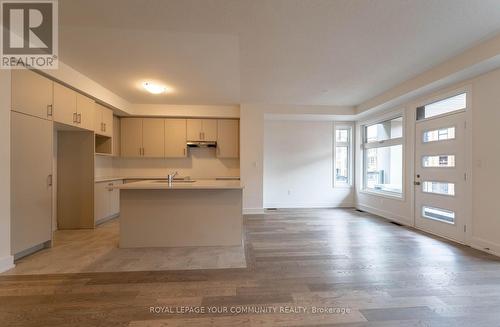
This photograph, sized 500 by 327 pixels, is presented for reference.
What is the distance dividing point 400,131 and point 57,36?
19.5ft

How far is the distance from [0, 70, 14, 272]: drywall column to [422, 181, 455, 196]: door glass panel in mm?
6101

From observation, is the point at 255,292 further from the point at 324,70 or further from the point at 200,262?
the point at 324,70

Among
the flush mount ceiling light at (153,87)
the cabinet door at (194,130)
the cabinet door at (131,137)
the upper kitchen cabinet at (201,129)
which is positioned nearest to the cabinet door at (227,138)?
the upper kitchen cabinet at (201,129)

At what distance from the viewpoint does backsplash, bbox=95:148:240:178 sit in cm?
595

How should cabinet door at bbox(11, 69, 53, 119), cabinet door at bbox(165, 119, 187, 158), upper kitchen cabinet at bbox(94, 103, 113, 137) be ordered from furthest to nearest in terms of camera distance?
cabinet door at bbox(165, 119, 187, 158), upper kitchen cabinet at bbox(94, 103, 113, 137), cabinet door at bbox(11, 69, 53, 119)

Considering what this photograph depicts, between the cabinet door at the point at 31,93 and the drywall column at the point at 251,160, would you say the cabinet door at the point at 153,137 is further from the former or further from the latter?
the cabinet door at the point at 31,93

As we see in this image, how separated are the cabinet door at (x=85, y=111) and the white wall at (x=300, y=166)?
3.96m

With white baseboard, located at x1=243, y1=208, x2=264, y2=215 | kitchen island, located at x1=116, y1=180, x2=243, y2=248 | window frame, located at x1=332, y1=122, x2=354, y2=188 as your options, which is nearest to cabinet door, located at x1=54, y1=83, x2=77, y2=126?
kitchen island, located at x1=116, y1=180, x2=243, y2=248

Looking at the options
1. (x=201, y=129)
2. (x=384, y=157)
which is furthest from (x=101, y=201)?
(x=384, y=157)

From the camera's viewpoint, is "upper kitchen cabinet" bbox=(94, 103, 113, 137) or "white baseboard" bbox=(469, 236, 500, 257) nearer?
"white baseboard" bbox=(469, 236, 500, 257)

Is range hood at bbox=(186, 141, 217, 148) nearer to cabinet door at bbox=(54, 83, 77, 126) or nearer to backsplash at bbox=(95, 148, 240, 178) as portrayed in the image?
backsplash at bbox=(95, 148, 240, 178)

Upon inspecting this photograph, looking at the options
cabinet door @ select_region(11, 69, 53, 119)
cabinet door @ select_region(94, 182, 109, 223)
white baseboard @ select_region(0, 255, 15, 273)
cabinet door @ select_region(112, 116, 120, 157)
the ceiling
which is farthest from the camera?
cabinet door @ select_region(112, 116, 120, 157)

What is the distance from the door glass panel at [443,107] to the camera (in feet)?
11.9

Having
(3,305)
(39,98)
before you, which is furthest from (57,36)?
(3,305)
